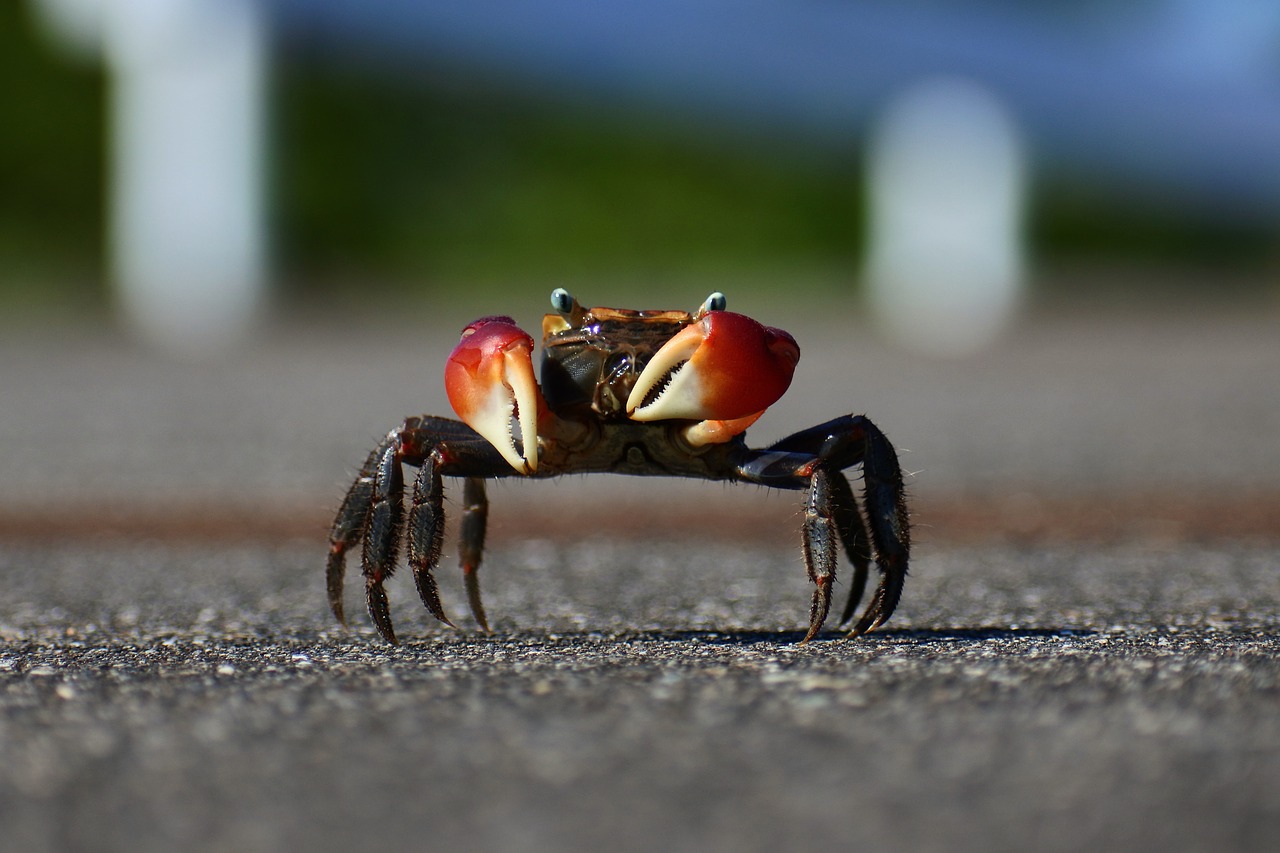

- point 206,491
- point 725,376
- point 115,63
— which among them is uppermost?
point 115,63

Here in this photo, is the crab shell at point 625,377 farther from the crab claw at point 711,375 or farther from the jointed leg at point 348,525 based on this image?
the jointed leg at point 348,525

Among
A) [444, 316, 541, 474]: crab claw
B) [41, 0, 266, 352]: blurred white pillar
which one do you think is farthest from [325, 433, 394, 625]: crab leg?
[41, 0, 266, 352]: blurred white pillar

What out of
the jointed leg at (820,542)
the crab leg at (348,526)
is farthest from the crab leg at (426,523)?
the jointed leg at (820,542)

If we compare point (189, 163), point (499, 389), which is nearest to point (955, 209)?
point (189, 163)

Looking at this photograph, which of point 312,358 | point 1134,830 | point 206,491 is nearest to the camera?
point 1134,830

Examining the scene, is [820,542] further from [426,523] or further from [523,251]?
[523,251]

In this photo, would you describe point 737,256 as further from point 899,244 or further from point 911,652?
point 911,652

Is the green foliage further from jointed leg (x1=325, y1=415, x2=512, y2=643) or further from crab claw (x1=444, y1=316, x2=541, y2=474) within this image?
crab claw (x1=444, y1=316, x2=541, y2=474)

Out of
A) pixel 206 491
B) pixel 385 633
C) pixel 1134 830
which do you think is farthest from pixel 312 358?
pixel 1134 830
